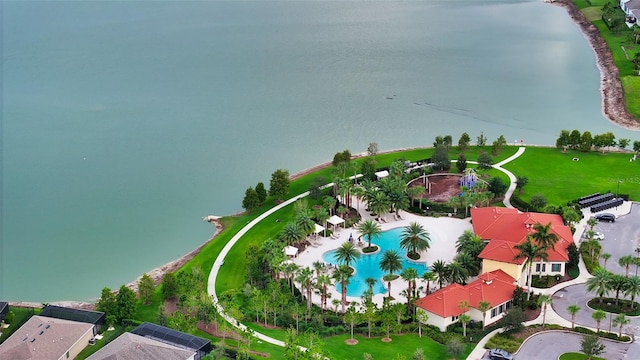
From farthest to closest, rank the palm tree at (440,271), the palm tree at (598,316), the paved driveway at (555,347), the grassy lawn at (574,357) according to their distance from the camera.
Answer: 1. the palm tree at (440,271)
2. the palm tree at (598,316)
3. the paved driveway at (555,347)
4. the grassy lawn at (574,357)

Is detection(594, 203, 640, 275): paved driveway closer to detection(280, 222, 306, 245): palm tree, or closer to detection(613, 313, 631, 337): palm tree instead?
detection(613, 313, 631, 337): palm tree

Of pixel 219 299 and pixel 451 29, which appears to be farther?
pixel 451 29

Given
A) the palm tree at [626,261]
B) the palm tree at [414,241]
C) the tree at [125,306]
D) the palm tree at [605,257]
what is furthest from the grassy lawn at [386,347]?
the palm tree at [605,257]

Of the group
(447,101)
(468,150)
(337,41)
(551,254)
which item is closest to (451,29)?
(337,41)

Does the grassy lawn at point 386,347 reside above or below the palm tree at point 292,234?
below

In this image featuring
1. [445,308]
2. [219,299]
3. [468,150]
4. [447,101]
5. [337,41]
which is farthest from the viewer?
[337,41]

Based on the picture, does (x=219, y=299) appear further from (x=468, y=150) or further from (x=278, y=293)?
(x=468, y=150)

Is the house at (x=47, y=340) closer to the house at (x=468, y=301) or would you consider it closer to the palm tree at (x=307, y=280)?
the palm tree at (x=307, y=280)
